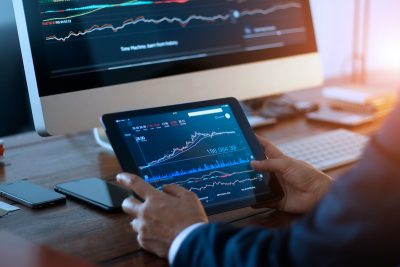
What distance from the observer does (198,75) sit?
151cm

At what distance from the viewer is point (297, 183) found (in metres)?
1.15

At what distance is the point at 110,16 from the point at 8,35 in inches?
11.0

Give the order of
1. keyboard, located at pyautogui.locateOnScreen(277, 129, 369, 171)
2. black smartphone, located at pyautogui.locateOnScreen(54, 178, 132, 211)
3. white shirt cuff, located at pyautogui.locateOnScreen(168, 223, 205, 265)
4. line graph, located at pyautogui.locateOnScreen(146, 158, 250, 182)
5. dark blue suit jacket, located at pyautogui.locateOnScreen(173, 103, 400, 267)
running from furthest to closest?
keyboard, located at pyautogui.locateOnScreen(277, 129, 369, 171) < black smartphone, located at pyautogui.locateOnScreen(54, 178, 132, 211) < line graph, located at pyautogui.locateOnScreen(146, 158, 250, 182) < white shirt cuff, located at pyautogui.locateOnScreen(168, 223, 205, 265) < dark blue suit jacket, located at pyautogui.locateOnScreen(173, 103, 400, 267)

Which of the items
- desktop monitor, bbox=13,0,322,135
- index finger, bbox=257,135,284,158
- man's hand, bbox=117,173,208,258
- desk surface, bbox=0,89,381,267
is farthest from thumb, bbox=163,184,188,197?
desktop monitor, bbox=13,0,322,135

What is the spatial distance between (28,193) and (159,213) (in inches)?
15.9

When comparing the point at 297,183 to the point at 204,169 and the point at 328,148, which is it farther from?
the point at 328,148

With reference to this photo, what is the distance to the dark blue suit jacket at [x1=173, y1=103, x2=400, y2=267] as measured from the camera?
0.77 metres

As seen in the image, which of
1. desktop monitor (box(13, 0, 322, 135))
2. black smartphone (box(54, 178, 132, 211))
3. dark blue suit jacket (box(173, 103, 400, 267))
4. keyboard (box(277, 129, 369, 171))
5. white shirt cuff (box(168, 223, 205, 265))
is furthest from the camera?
keyboard (box(277, 129, 369, 171))

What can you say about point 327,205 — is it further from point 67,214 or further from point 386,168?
point 67,214

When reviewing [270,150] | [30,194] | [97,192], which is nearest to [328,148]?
[270,150]

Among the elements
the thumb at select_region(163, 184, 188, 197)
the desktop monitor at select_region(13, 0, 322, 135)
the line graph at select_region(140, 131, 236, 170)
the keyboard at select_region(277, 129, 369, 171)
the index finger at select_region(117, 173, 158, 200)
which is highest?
the desktop monitor at select_region(13, 0, 322, 135)

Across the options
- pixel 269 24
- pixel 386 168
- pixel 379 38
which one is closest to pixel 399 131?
pixel 386 168

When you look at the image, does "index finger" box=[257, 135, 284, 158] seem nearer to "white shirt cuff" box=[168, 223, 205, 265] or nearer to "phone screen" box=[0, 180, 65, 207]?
"white shirt cuff" box=[168, 223, 205, 265]

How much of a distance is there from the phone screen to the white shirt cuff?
369 millimetres
